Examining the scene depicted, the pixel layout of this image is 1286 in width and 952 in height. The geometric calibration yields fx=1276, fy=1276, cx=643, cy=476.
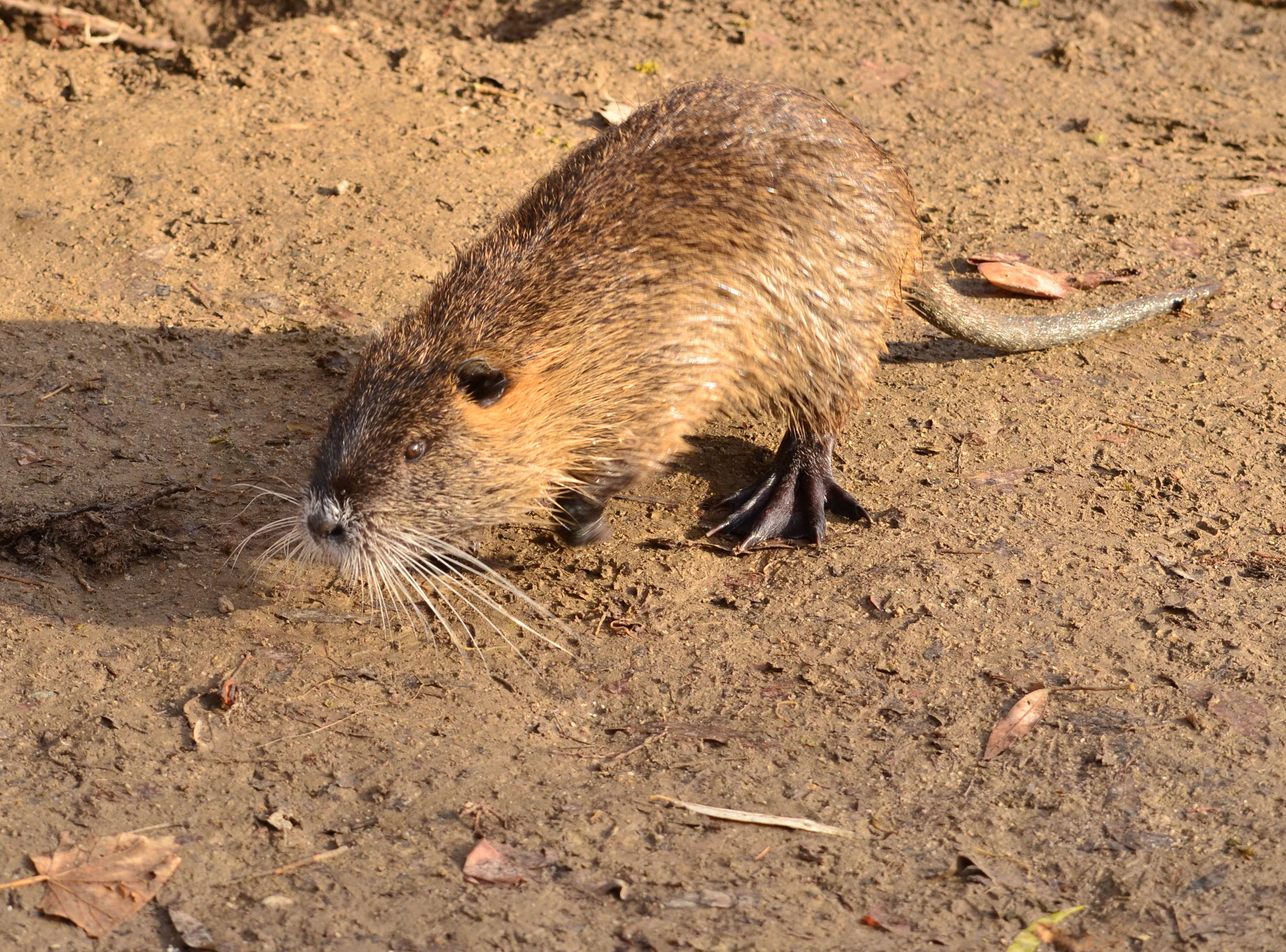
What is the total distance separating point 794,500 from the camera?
4.08 m

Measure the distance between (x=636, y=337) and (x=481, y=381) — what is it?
0.50 meters

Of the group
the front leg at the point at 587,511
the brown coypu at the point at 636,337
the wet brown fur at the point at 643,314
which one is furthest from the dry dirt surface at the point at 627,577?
the wet brown fur at the point at 643,314

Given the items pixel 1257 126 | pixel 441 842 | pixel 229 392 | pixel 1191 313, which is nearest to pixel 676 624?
pixel 441 842

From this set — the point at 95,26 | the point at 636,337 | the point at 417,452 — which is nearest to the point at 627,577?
the point at 636,337

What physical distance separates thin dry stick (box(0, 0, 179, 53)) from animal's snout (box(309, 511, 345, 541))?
13.3ft

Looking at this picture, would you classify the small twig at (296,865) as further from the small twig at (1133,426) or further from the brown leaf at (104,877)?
the small twig at (1133,426)

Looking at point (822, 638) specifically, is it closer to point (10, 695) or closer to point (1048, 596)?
point (1048, 596)

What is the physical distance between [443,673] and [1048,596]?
1734mm

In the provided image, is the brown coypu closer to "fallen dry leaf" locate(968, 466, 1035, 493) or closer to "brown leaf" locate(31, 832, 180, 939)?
"fallen dry leaf" locate(968, 466, 1035, 493)

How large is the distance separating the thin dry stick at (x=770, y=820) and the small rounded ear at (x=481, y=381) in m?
1.15

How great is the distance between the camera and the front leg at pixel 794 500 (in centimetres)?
401

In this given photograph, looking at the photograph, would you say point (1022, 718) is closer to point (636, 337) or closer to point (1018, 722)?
point (1018, 722)

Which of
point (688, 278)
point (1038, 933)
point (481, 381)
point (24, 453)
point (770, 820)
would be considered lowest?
point (24, 453)

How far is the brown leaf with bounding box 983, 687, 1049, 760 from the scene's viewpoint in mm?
3184
